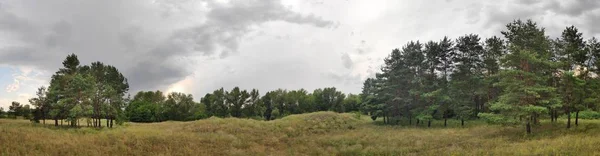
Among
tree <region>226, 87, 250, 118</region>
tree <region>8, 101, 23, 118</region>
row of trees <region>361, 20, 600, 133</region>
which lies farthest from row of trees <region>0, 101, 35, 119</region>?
row of trees <region>361, 20, 600, 133</region>

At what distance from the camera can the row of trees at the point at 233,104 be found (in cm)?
8975

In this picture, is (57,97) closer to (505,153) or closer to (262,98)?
(262,98)

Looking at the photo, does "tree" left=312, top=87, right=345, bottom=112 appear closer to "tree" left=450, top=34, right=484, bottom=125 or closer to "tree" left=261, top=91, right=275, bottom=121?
"tree" left=261, top=91, right=275, bottom=121

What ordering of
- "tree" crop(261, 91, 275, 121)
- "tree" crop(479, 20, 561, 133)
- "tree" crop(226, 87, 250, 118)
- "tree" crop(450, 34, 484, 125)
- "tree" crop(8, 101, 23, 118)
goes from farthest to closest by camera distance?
1. "tree" crop(261, 91, 275, 121)
2. "tree" crop(226, 87, 250, 118)
3. "tree" crop(8, 101, 23, 118)
4. "tree" crop(450, 34, 484, 125)
5. "tree" crop(479, 20, 561, 133)

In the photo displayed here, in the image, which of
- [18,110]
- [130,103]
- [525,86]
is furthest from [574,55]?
[18,110]

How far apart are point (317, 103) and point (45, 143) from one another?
306ft

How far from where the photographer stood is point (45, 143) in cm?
1919

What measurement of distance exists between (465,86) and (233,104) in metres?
65.5

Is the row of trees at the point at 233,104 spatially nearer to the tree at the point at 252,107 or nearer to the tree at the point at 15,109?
the tree at the point at 252,107

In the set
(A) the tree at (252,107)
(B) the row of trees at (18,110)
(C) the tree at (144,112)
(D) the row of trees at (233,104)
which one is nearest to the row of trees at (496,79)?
(D) the row of trees at (233,104)

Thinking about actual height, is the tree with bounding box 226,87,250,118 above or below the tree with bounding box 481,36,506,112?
below

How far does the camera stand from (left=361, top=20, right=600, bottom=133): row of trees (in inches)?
1220

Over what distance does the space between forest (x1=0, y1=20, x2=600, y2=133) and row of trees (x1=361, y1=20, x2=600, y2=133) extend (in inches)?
3.9

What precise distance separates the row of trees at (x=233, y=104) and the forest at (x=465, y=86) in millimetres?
2250
